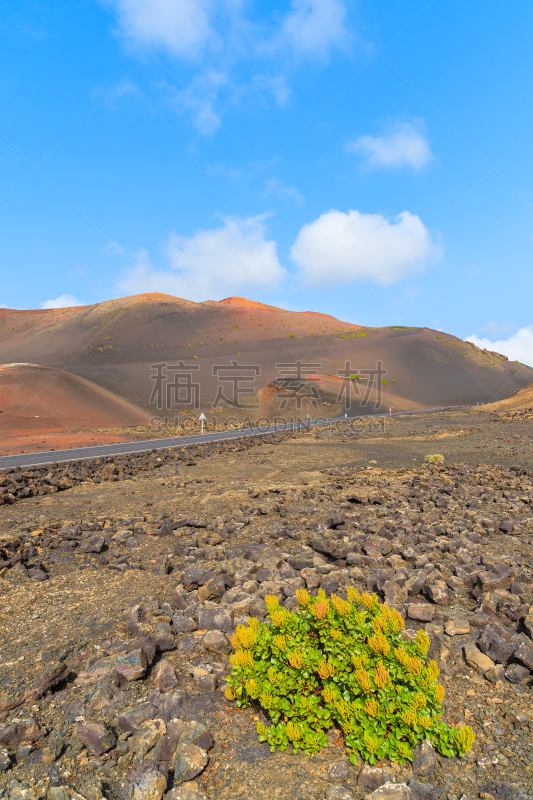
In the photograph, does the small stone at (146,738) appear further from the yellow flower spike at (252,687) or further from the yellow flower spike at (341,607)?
the yellow flower spike at (341,607)

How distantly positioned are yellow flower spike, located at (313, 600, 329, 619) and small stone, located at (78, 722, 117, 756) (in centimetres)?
159

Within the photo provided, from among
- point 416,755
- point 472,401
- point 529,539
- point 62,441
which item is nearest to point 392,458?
point 529,539

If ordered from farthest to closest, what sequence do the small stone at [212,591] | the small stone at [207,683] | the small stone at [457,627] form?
1. the small stone at [212,591]
2. the small stone at [457,627]
3. the small stone at [207,683]

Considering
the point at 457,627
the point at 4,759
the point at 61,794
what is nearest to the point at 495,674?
the point at 457,627

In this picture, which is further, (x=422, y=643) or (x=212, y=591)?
(x=212, y=591)

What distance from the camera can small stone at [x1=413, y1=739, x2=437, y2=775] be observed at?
104 inches

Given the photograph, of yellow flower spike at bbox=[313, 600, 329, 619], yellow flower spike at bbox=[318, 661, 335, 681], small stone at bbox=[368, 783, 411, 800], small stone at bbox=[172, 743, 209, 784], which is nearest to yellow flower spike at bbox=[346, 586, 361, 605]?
yellow flower spike at bbox=[313, 600, 329, 619]

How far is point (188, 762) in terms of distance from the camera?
2.73 metres

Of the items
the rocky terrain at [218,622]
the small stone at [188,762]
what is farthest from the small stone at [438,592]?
the small stone at [188,762]

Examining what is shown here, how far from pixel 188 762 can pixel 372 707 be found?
1171 millimetres

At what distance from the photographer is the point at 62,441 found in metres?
30.1

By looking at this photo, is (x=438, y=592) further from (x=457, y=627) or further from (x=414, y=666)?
(x=414, y=666)

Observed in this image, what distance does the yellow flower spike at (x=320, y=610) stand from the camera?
3336 millimetres

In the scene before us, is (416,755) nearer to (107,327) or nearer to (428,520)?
(428,520)
